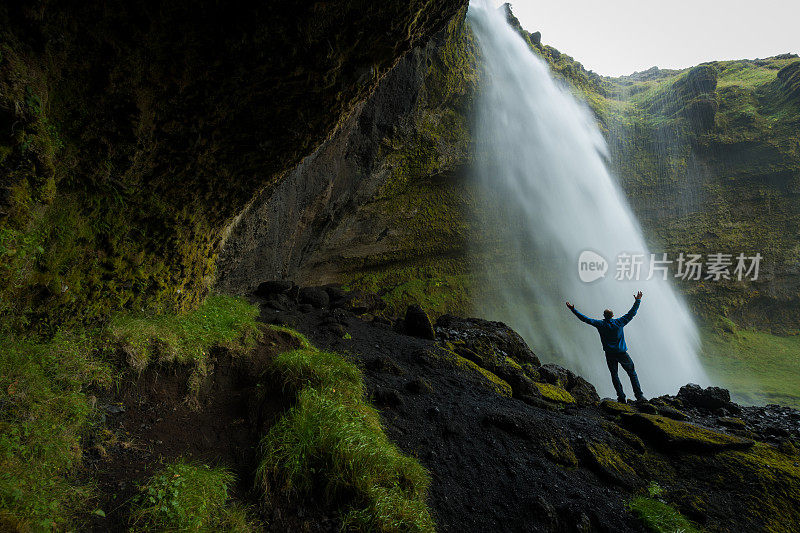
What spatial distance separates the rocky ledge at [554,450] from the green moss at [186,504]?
1.83 meters

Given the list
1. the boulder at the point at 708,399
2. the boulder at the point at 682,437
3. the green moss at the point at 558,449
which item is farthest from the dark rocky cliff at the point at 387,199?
the boulder at the point at 708,399

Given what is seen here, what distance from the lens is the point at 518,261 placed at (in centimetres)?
1933

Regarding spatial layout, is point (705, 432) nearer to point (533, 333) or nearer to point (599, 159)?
point (533, 333)

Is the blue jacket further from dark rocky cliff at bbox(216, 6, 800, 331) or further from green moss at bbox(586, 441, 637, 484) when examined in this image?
dark rocky cliff at bbox(216, 6, 800, 331)

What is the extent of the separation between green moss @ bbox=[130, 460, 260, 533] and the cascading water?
48.2ft

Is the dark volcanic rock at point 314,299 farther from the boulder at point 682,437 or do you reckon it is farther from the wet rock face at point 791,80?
the wet rock face at point 791,80

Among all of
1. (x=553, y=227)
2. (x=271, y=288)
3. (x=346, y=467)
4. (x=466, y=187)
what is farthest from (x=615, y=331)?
(x=553, y=227)

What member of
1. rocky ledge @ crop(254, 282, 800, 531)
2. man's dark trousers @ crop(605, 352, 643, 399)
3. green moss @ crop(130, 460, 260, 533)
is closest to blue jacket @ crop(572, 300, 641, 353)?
man's dark trousers @ crop(605, 352, 643, 399)

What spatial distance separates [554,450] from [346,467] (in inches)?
122

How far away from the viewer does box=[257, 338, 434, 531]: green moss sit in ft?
9.60

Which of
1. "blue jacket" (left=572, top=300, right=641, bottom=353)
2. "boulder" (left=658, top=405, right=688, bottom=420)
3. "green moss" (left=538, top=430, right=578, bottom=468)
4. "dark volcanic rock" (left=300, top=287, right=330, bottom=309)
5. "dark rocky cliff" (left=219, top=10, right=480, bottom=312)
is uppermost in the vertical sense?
"dark rocky cliff" (left=219, top=10, right=480, bottom=312)

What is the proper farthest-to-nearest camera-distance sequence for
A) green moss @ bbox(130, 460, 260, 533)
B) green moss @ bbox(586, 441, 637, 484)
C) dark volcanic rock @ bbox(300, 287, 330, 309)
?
dark volcanic rock @ bbox(300, 287, 330, 309) → green moss @ bbox(586, 441, 637, 484) → green moss @ bbox(130, 460, 260, 533)

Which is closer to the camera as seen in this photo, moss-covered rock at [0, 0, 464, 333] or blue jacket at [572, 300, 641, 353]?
moss-covered rock at [0, 0, 464, 333]

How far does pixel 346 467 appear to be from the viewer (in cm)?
315
